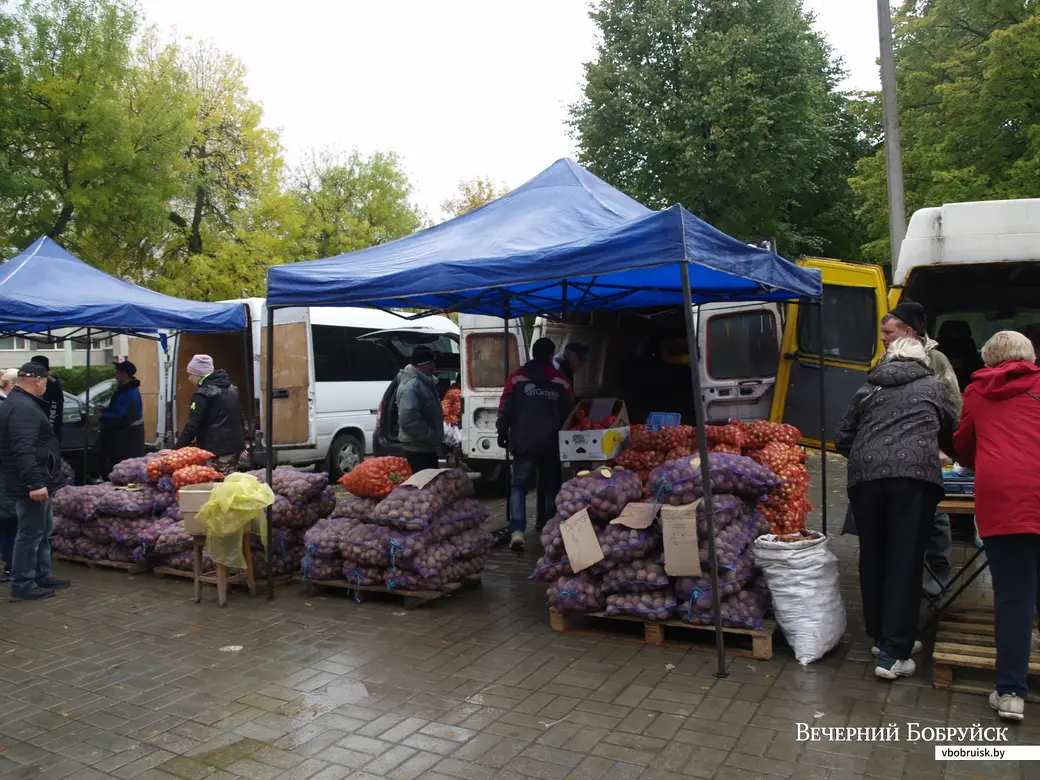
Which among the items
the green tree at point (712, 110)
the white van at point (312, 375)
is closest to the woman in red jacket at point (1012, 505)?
the white van at point (312, 375)

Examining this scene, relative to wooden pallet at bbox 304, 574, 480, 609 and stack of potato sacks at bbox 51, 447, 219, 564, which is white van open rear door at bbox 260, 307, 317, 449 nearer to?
stack of potato sacks at bbox 51, 447, 219, 564

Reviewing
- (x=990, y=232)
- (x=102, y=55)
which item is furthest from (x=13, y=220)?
(x=990, y=232)

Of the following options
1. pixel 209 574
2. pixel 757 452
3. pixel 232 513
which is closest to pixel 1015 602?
pixel 757 452

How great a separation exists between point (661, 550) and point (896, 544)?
53.9 inches

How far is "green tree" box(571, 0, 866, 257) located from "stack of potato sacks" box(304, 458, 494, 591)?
549 inches

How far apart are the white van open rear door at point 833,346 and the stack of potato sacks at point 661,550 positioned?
3272mm

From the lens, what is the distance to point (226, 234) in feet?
75.8

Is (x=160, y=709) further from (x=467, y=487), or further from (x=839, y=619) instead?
(x=839, y=619)

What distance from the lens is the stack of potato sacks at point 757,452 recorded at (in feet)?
19.5

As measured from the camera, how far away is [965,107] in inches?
576

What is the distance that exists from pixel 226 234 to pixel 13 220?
26.3ft

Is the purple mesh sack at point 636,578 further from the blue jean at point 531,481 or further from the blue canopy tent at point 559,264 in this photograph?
the blue jean at point 531,481

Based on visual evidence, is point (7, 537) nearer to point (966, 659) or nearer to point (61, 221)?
point (966, 659)

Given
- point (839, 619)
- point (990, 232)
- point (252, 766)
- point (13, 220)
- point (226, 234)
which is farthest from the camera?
point (226, 234)
